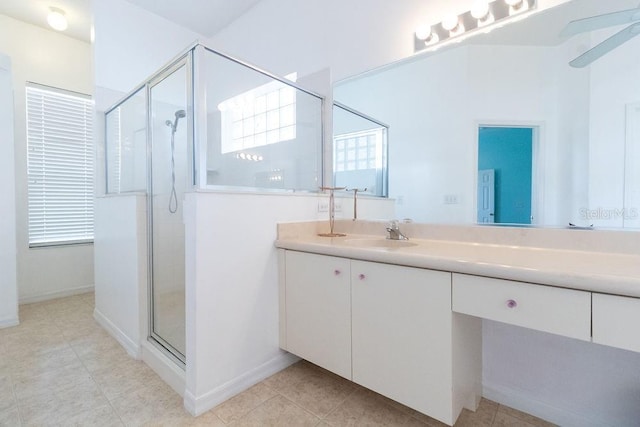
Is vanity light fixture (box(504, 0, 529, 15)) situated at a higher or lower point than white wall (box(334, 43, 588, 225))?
higher

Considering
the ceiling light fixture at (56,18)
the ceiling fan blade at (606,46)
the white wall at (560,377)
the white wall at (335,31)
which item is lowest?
the white wall at (560,377)

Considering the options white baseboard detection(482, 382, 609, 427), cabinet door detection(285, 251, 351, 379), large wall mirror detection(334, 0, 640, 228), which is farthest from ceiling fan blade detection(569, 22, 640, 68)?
white baseboard detection(482, 382, 609, 427)

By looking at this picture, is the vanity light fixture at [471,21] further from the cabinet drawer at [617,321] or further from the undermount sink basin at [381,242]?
the cabinet drawer at [617,321]

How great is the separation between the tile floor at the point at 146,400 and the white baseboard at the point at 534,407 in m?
0.03

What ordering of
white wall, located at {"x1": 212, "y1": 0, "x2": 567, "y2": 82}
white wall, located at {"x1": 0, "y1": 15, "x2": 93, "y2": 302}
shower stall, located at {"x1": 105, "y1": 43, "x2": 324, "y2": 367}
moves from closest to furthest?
shower stall, located at {"x1": 105, "y1": 43, "x2": 324, "y2": 367} < white wall, located at {"x1": 212, "y1": 0, "x2": 567, "y2": 82} < white wall, located at {"x1": 0, "y1": 15, "x2": 93, "y2": 302}

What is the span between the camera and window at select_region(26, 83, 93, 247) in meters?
3.00

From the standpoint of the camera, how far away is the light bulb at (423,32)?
1.67 metres

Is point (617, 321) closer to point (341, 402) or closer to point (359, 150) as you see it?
point (341, 402)

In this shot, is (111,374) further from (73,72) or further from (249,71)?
(73,72)

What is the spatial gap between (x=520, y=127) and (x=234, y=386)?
199 centimetres

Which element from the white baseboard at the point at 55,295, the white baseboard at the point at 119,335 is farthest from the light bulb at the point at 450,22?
the white baseboard at the point at 55,295

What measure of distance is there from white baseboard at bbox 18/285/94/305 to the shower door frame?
2.08m

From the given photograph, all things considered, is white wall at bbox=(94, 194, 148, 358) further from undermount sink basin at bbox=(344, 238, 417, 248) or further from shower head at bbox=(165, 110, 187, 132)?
undermount sink basin at bbox=(344, 238, 417, 248)

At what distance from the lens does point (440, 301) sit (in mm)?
1112
